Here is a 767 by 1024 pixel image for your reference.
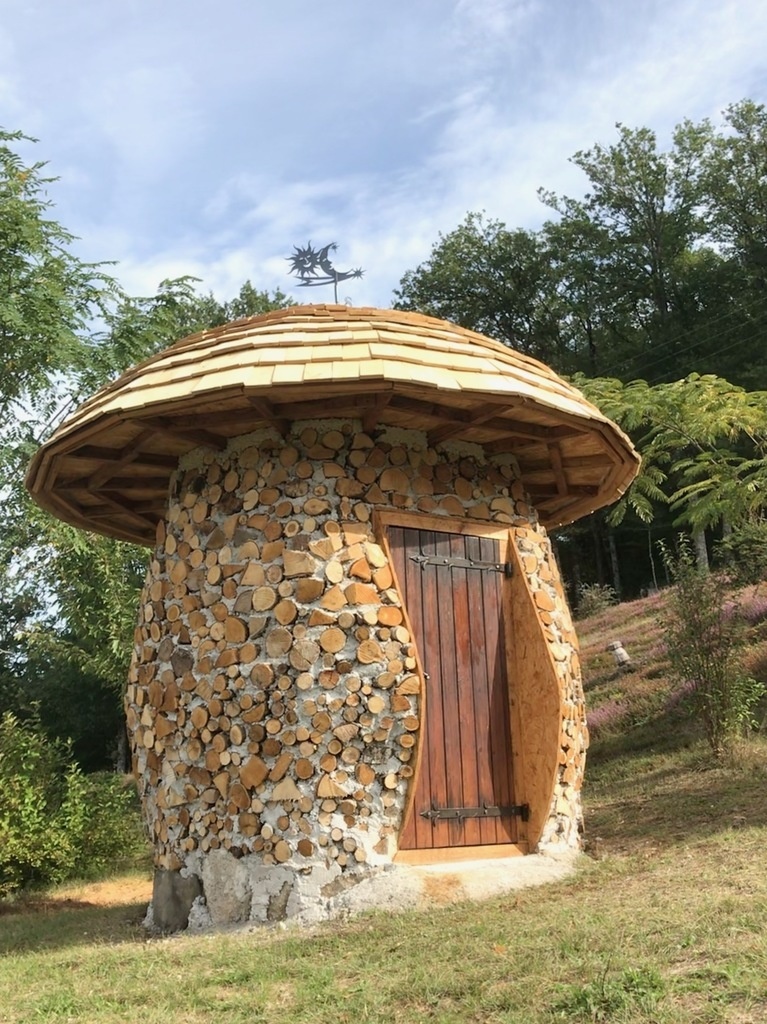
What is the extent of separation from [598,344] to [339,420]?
30684 mm

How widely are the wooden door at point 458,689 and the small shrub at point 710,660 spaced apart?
423 centimetres

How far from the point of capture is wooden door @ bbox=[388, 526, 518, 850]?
6055mm

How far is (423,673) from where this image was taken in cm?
596

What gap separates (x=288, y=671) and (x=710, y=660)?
5.91 meters

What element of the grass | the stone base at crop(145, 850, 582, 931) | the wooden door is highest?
the wooden door

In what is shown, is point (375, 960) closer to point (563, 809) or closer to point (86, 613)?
point (563, 809)

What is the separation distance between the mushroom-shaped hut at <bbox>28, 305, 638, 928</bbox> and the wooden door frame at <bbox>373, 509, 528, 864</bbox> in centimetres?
2

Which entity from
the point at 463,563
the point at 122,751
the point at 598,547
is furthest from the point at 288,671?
the point at 598,547

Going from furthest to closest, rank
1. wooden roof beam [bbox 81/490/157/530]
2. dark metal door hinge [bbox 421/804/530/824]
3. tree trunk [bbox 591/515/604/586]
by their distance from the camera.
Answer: tree trunk [bbox 591/515/604/586] → wooden roof beam [bbox 81/490/157/530] → dark metal door hinge [bbox 421/804/530/824]

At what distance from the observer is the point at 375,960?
14.8 feet

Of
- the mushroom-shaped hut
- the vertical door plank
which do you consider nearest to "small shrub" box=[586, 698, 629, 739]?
the mushroom-shaped hut

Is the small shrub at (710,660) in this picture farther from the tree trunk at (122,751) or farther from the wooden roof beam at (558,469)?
the tree trunk at (122,751)

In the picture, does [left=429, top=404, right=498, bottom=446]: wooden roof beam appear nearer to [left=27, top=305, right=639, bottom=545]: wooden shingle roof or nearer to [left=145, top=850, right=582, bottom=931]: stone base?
[left=27, top=305, right=639, bottom=545]: wooden shingle roof

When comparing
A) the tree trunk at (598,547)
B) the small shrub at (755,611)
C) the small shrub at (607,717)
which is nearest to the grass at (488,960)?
the small shrub at (607,717)
